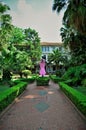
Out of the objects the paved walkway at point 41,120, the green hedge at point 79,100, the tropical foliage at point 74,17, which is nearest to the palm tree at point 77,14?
the tropical foliage at point 74,17

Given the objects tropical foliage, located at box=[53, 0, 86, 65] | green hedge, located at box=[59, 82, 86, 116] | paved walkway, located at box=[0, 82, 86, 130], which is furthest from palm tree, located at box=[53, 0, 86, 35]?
paved walkway, located at box=[0, 82, 86, 130]

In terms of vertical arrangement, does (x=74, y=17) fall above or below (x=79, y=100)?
above

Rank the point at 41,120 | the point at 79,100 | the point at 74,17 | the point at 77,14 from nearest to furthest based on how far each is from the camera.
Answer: the point at 41,120 < the point at 79,100 < the point at 77,14 < the point at 74,17

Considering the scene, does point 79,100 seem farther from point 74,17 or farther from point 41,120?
point 74,17

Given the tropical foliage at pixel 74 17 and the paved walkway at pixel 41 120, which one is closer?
the paved walkway at pixel 41 120

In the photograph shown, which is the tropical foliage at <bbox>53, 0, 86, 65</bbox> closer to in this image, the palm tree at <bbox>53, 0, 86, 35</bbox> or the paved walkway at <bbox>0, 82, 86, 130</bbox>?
the palm tree at <bbox>53, 0, 86, 35</bbox>

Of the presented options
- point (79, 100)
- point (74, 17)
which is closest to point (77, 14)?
point (74, 17)

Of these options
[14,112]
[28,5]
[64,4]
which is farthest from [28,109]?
[64,4]


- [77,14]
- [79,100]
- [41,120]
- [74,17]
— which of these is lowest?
[41,120]

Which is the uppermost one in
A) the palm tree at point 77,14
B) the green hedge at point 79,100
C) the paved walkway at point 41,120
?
the palm tree at point 77,14

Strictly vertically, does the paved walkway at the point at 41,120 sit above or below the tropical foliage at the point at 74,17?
below

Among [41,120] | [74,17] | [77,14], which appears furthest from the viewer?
[74,17]

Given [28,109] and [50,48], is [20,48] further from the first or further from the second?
[28,109]

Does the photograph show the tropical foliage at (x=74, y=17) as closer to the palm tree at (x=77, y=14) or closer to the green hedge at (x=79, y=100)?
the palm tree at (x=77, y=14)
